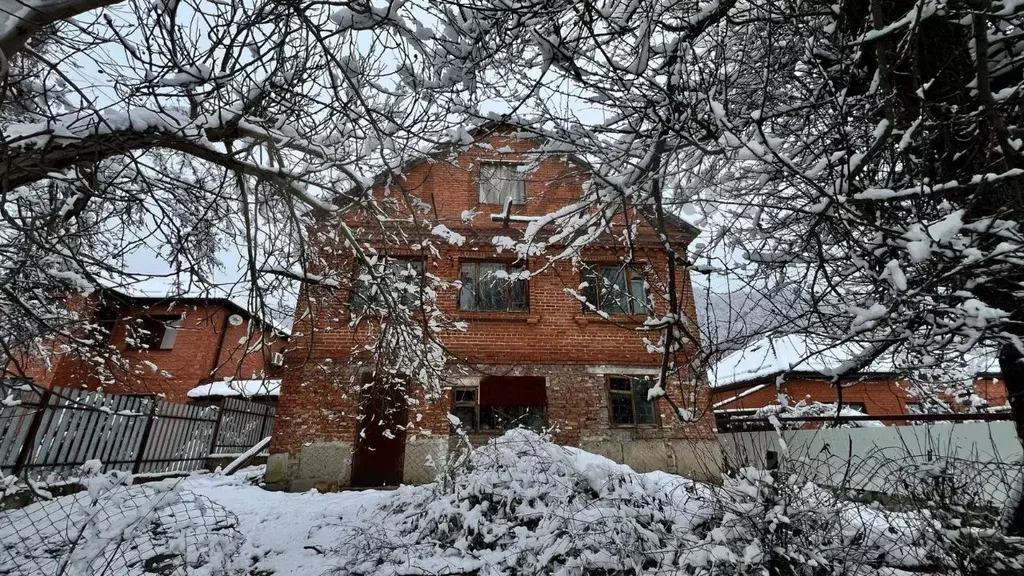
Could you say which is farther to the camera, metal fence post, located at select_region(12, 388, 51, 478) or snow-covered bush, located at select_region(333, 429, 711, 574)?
metal fence post, located at select_region(12, 388, 51, 478)

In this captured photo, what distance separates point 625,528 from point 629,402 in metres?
5.72

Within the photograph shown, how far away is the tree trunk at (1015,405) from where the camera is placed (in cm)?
256

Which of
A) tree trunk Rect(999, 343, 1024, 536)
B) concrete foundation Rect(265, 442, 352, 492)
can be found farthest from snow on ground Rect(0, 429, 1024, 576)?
concrete foundation Rect(265, 442, 352, 492)

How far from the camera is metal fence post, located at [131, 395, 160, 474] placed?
8.43 m

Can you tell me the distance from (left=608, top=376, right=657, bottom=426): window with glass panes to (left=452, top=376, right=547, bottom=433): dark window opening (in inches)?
58.0

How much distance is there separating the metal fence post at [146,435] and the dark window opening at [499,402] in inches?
233

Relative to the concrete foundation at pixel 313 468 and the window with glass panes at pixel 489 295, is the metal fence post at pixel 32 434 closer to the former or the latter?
the concrete foundation at pixel 313 468

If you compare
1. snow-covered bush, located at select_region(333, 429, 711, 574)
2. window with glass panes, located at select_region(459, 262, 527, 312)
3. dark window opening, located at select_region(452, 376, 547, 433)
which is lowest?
snow-covered bush, located at select_region(333, 429, 711, 574)

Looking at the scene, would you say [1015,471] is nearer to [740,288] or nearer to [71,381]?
[740,288]

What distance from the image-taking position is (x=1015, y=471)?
2.84 metres

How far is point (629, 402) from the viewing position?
9.36 m

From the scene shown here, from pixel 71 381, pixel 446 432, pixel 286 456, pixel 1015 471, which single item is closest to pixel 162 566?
pixel 286 456

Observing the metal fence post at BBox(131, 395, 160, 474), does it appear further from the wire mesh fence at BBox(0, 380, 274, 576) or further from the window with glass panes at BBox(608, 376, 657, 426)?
the window with glass panes at BBox(608, 376, 657, 426)

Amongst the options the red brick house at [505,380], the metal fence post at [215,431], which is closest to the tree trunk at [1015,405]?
the red brick house at [505,380]
